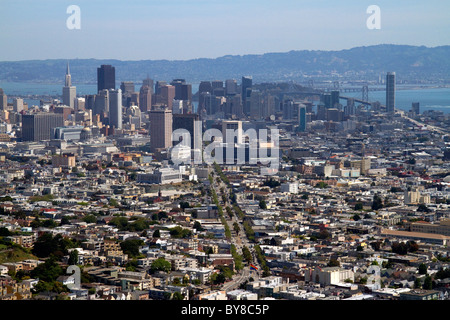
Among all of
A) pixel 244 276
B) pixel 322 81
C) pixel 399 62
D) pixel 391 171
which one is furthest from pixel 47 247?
pixel 322 81

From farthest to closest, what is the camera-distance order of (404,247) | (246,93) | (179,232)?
(246,93) < (179,232) < (404,247)

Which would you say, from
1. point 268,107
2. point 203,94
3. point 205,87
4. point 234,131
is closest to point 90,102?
point 203,94

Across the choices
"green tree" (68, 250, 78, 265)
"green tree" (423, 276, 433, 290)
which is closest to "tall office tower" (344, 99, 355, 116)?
"green tree" (68, 250, 78, 265)

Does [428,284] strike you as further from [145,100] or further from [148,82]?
[148,82]

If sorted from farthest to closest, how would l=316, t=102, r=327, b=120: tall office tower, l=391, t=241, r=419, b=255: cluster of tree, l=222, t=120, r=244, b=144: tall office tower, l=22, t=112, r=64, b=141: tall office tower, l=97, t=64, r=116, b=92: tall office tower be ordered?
l=97, t=64, r=116, b=92: tall office tower
l=316, t=102, r=327, b=120: tall office tower
l=22, t=112, r=64, b=141: tall office tower
l=222, t=120, r=244, b=144: tall office tower
l=391, t=241, r=419, b=255: cluster of tree

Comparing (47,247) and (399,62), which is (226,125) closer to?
(399,62)

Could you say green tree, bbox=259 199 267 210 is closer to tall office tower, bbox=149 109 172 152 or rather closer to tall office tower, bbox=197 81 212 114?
tall office tower, bbox=149 109 172 152
